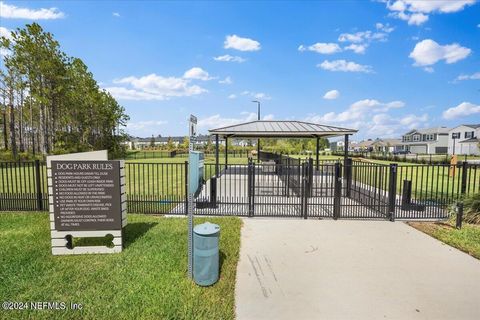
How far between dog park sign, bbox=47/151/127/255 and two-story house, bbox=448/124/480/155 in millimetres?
73387

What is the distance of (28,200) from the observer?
7965mm

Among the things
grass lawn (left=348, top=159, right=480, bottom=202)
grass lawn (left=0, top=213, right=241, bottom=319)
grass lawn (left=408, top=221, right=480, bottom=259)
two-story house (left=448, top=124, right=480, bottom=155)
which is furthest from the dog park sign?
two-story house (left=448, top=124, right=480, bottom=155)

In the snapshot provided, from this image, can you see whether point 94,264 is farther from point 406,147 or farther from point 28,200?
point 406,147

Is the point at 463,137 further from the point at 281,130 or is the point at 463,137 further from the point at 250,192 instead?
the point at 250,192

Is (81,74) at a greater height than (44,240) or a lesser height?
greater

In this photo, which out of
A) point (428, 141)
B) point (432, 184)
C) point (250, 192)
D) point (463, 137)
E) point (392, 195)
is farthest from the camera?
point (428, 141)

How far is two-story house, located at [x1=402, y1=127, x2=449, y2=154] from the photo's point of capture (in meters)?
64.4

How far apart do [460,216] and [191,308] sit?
7096 mm

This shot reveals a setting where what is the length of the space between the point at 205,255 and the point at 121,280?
1396 millimetres

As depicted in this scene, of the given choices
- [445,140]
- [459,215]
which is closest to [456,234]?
[459,215]

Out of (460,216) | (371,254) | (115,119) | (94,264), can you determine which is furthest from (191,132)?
(115,119)

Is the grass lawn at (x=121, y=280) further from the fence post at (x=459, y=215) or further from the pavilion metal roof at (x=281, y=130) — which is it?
the pavilion metal roof at (x=281, y=130)

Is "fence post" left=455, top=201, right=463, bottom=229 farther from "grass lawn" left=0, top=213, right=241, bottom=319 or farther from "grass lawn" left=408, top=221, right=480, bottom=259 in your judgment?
"grass lawn" left=0, top=213, right=241, bottom=319

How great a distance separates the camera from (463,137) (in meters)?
62.8
